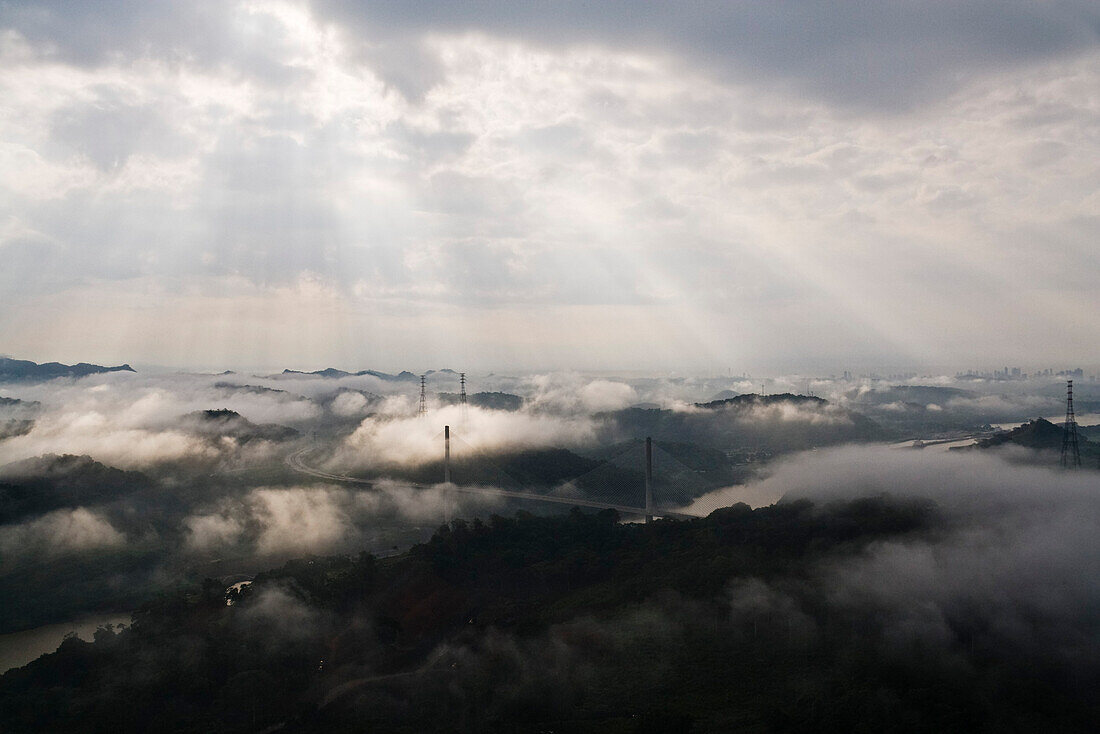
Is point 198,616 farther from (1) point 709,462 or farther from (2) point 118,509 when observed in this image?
(1) point 709,462

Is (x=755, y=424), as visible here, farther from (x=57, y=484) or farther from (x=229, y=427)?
(x=57, y=484)

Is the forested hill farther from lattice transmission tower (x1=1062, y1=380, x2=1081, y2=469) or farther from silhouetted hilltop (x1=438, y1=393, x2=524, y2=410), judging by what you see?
silhouetted hilltop (x1=438, y1=393, x2=524, y2=410)

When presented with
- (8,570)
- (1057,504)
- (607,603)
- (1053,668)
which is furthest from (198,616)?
(1057,504)

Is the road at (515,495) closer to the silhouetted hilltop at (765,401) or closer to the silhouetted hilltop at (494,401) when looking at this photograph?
the silhouetted hilltop at (494,401)

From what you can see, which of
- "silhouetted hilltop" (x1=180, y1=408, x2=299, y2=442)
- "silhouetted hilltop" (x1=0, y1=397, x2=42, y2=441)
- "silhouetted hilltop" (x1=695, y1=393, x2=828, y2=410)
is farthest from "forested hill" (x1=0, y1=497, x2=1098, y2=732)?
"silhouetted hilltop" (x1=0, y1=397, x2=42, y2=441)

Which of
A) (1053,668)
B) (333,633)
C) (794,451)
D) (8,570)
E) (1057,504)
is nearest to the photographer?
(1053,668)

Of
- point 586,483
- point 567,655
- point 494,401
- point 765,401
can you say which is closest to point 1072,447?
point 586,483

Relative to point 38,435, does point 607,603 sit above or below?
below
